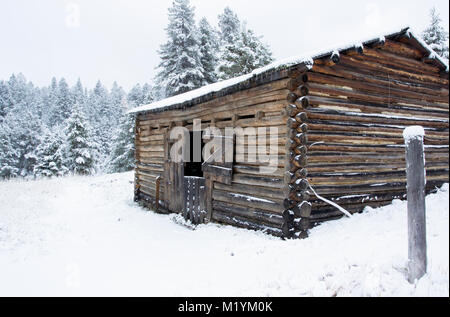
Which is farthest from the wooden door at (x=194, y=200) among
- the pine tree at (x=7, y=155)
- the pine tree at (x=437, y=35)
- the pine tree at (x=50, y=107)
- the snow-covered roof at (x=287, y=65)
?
the pine tree at (x=50, y=107)

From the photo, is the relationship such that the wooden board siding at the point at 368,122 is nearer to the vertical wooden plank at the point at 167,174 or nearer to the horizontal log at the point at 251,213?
the horizontal log at the point at 251,213

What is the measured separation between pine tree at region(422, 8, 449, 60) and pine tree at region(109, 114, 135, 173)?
2364 cm

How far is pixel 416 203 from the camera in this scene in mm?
3277

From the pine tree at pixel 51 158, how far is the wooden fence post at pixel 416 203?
→ 31.5m

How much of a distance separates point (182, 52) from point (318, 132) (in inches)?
762

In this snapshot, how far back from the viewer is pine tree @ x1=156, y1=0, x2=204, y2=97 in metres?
23.5

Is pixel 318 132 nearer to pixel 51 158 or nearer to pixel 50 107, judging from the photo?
pixel 51 158

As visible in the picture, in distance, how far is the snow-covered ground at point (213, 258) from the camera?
3709 millimetres

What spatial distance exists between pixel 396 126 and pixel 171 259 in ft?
23.2

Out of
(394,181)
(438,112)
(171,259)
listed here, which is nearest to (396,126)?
(394,181)

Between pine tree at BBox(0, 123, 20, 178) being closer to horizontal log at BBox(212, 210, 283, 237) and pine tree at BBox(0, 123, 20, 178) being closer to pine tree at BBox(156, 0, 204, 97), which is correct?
pine tree at BBox(156, 0, 204, 97)

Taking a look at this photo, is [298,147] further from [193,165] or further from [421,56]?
[193,165]

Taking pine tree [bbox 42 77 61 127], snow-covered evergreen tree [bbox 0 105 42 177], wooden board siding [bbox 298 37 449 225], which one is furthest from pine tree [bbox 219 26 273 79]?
pine tree [bbox 42 77 61 127]

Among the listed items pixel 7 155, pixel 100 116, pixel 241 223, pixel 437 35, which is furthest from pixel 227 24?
pixel 100 116
